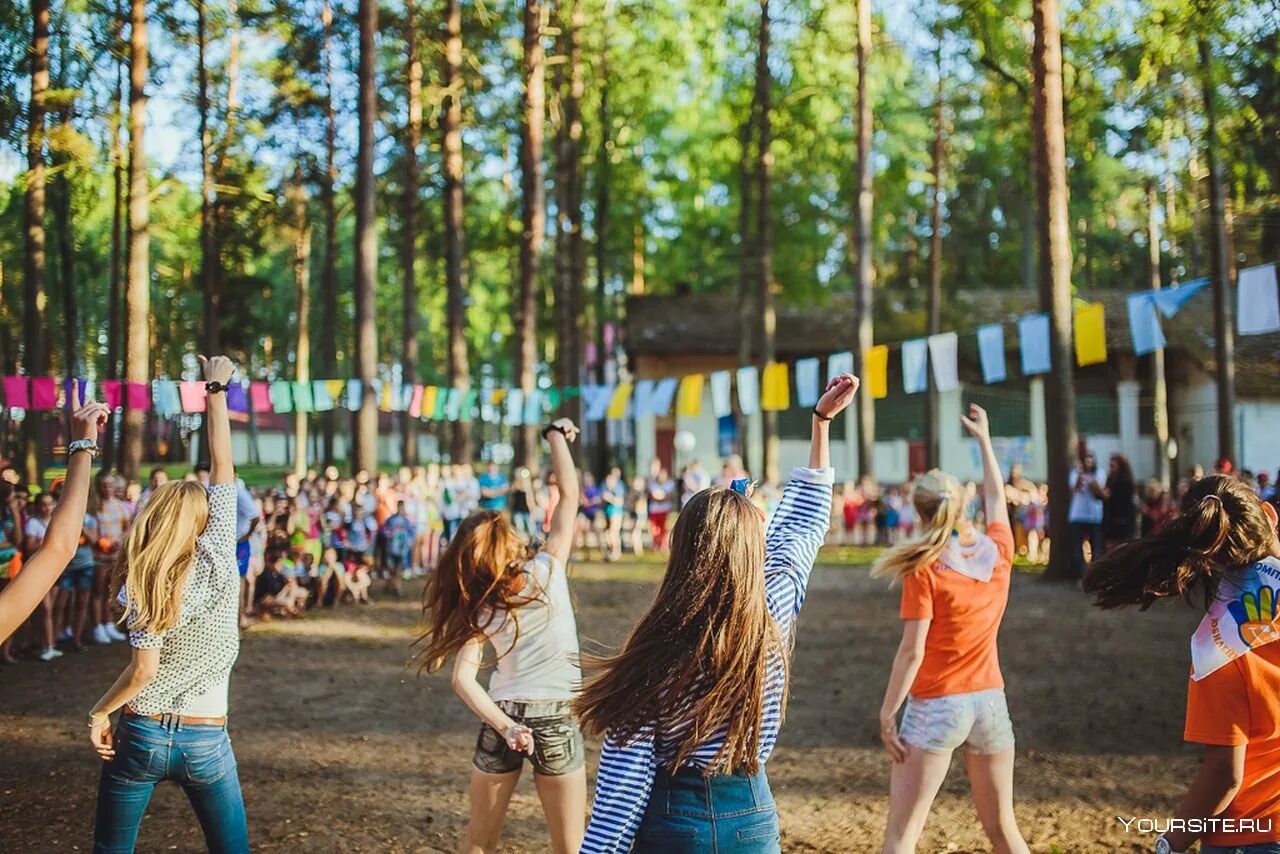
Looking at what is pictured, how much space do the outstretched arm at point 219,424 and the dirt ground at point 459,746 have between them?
166 cm

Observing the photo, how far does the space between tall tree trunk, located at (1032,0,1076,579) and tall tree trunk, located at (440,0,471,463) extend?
1101 cm

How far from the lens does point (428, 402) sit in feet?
73.9

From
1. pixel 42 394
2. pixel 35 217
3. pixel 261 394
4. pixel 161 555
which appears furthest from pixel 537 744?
pixel 35 217

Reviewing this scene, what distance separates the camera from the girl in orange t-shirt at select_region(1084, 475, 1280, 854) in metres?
3.34

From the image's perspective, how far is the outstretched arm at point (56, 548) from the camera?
9.07 ft

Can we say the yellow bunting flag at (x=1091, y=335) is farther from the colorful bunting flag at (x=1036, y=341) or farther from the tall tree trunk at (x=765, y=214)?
the tall tree trunk at (x=765, y=214)

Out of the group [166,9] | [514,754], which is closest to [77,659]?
[514,754]

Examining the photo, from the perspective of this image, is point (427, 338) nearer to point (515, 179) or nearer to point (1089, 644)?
point (515, 179)

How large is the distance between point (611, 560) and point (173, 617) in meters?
17.7

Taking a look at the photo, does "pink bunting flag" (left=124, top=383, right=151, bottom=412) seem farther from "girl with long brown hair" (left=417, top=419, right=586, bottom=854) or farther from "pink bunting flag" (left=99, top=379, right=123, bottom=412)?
"girl with long brown hair" (left=417, top=419, right=586, bottom=854)

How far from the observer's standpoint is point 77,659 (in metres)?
11.6

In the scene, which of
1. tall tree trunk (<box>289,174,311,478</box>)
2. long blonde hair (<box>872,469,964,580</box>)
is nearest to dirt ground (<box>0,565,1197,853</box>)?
long blonde hair (<box>872,469,964,580</box>)

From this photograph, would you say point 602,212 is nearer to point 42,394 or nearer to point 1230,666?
point 42,394

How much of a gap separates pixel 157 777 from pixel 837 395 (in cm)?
269
